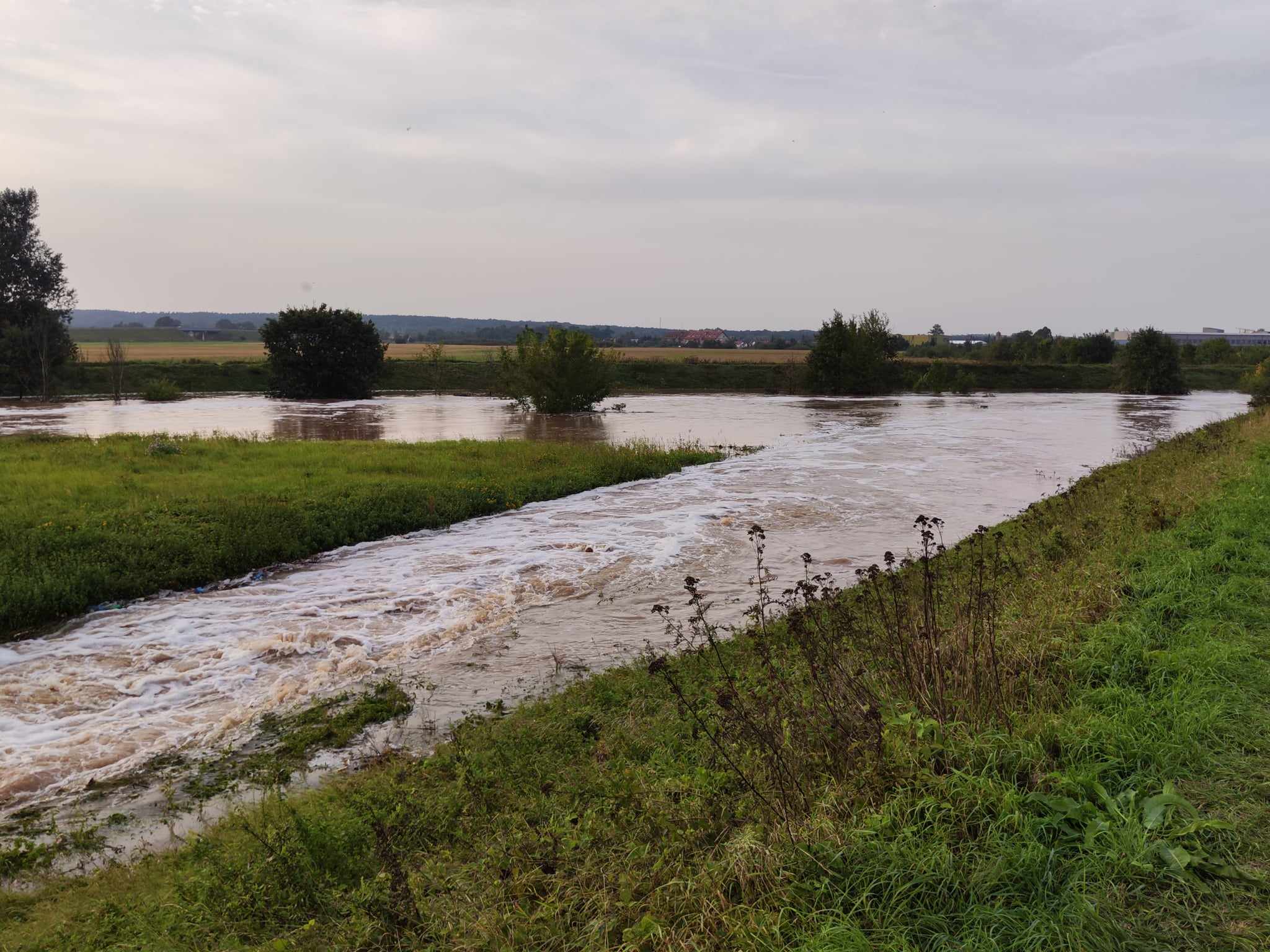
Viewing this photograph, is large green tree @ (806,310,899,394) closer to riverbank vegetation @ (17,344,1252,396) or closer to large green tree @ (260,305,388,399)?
riverbank vegetation @ (17,344,1252,396)

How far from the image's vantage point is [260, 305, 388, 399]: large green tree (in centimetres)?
5603

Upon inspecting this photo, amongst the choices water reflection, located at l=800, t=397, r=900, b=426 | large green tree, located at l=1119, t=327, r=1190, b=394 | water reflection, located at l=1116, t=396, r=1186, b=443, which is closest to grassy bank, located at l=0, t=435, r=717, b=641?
water reflection, located at l=800, t=397, r=900, b=426

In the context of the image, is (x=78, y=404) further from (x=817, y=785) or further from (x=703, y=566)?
(x=817, y=785)

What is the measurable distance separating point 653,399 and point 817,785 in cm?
5589

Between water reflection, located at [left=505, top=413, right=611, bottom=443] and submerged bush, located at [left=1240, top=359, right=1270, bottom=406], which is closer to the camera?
water reflection, located at [left=505, top=413, right=611, bottom=443]

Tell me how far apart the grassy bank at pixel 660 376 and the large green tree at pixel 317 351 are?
9148 millimetres

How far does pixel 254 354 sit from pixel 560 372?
68.3 m

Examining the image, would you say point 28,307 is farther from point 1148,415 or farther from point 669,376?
point 1148,415

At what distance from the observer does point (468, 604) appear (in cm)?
1072

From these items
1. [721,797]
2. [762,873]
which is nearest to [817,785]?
[721,797]

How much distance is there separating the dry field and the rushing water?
5118 centimetres

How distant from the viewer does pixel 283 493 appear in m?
15.8

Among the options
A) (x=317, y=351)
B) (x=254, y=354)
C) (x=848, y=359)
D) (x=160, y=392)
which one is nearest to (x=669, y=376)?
(x=848, y=359)

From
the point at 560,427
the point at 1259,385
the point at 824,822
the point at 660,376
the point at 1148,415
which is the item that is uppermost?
the point at 660,376
